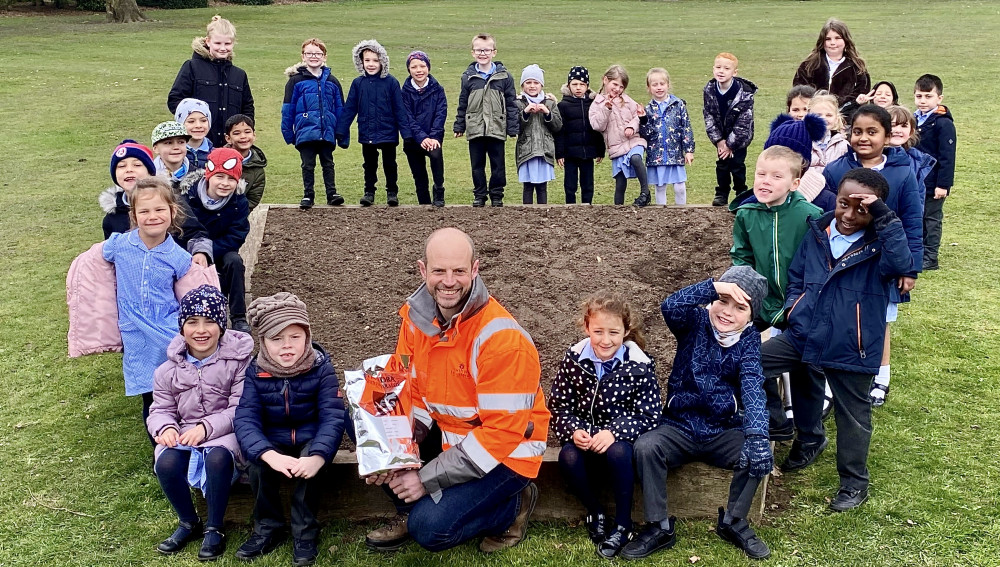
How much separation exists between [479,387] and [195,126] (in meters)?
4.18

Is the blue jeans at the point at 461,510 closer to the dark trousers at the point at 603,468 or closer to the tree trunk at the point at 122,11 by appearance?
the dark trousers at the point at 603,468

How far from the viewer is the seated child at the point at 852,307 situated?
483cm

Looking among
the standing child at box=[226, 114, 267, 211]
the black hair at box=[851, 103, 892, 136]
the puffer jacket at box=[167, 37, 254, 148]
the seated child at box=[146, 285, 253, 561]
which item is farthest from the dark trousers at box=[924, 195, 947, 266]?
the puffer jacket at box=[167, 37, 254, 148]

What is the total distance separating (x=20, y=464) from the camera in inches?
218

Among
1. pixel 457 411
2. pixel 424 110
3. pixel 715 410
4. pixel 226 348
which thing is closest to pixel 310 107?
pixel 424 110

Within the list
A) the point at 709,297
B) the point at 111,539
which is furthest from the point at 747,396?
the point at 111,539

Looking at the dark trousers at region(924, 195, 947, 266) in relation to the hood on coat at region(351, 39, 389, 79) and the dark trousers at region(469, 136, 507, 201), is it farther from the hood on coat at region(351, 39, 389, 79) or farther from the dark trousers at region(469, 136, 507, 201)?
the hood on coat at region(351, 39, 389, 79)

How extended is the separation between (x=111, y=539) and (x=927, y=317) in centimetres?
628

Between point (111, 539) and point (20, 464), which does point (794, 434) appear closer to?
point (111, 539)

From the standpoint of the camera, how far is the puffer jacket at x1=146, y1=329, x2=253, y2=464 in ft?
15.8

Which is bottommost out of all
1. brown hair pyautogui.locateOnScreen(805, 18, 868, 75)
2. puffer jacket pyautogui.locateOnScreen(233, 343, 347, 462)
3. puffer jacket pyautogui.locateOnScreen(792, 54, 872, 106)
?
puffer jacket pyautogui.locateOnScreen(233, 343, 347, 462)

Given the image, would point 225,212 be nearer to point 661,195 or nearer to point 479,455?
point 479,455

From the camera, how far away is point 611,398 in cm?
473

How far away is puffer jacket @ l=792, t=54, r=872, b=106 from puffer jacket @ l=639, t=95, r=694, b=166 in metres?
1.23
